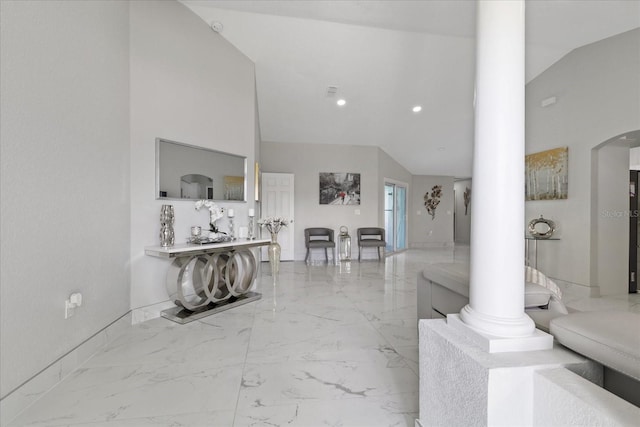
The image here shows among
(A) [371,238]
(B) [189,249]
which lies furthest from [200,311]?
(A) [371,238]

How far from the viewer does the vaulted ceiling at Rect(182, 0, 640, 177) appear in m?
3.53

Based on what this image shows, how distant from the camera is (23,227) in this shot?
1.67m

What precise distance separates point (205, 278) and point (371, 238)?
482 cm

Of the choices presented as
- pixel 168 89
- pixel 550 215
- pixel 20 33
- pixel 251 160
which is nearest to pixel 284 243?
pixel 251 160

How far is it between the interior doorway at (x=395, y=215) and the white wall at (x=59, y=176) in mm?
6483

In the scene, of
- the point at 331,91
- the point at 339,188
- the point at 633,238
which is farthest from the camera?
the point at 339,188

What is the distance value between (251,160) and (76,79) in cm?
229

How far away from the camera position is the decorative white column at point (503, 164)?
1.13 m

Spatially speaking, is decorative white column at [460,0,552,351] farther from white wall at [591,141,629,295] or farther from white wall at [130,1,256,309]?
white wall at [591,141,629,295]

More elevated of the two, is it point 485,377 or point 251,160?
point 251,160

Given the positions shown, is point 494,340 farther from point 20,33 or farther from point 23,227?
point 20,33

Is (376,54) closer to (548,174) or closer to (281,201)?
(548,174)

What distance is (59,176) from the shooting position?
1.96m

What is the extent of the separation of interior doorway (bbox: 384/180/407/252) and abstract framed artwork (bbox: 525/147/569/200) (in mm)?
3538
